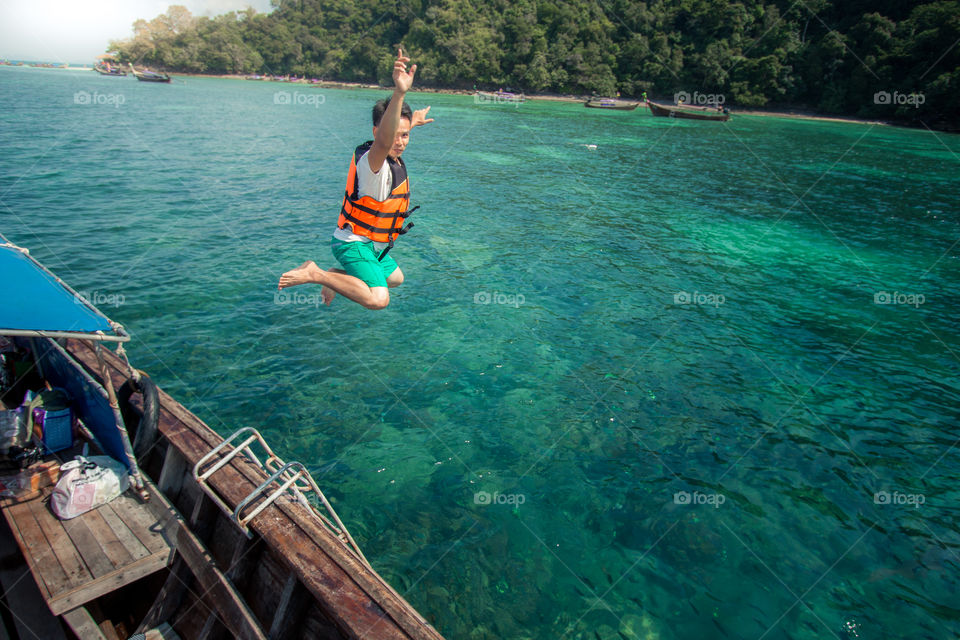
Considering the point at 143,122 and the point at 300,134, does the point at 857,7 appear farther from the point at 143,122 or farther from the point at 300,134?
the point at 143,122

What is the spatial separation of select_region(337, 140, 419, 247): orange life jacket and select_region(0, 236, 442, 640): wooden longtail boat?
8.89 ft

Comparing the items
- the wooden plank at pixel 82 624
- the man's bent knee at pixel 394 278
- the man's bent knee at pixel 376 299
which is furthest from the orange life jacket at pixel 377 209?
the wooden plank at pixel 82 624

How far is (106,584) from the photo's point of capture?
420 cm

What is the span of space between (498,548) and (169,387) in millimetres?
6749

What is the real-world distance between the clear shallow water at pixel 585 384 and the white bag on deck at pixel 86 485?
279cm

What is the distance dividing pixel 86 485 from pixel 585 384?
25.9 ft

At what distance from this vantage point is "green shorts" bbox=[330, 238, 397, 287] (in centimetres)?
602

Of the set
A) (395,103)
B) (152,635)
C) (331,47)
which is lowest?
(152,635)

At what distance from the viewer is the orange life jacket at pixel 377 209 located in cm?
574

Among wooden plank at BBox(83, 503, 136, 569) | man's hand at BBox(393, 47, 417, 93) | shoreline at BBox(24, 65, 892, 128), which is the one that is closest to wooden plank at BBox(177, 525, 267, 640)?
wooden plank at BBox(83, 503, 136, 569)

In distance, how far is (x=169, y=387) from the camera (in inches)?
352

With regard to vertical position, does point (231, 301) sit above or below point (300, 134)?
below

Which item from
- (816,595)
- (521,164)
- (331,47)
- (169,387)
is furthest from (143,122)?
(331,47)

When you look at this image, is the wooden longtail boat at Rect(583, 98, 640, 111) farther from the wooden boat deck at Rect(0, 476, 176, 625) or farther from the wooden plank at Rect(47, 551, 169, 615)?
the wooden plank at Rect(47, 551, 169, 615)
